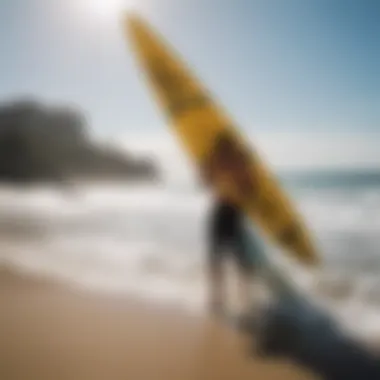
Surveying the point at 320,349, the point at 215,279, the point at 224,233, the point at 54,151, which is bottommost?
the point at 320,349

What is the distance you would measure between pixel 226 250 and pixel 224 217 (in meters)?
0.08

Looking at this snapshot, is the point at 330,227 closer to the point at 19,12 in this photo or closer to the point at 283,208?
the point at 283,208

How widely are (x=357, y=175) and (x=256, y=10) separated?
49 centimetres

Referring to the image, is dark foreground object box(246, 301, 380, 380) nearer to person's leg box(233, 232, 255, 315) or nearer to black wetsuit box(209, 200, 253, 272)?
person's leg box(233, 232, 255, 315)

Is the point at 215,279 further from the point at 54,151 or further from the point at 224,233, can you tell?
the point at 54,151

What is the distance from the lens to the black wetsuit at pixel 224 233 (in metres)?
1.56

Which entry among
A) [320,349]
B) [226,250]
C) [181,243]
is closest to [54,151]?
[181,243]

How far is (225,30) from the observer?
1606 mm

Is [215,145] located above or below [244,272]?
above

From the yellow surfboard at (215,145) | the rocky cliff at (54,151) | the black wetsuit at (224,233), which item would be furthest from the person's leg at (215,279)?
the rocky cliff at (54,151)

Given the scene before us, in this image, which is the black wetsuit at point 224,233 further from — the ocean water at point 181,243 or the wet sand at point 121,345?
the wet sand at point 121,345

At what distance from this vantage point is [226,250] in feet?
5.16

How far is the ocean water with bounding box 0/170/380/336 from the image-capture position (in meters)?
1.55

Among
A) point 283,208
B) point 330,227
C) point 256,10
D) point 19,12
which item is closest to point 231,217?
point 283,208
